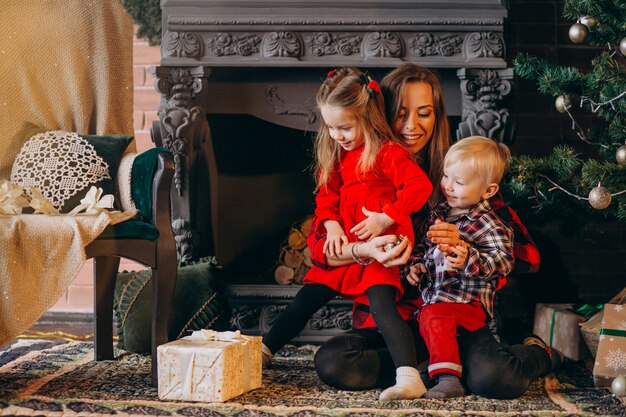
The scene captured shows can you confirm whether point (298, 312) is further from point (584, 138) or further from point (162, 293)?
point (584, 138)

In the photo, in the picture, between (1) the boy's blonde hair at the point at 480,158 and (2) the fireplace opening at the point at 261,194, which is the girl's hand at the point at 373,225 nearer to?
(1) the boy's blonde hair at the point at 480,158

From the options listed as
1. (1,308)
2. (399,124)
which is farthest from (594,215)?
(1,308)

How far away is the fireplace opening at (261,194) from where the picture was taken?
9.63 feet

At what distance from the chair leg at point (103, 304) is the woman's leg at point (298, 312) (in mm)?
467

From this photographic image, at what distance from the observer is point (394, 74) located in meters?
2.17

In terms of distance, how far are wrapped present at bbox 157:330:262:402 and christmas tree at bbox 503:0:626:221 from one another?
0.97 meters

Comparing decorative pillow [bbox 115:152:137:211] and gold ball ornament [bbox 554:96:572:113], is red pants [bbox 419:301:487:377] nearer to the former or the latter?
gold ball ornament [bbox 554:96:572:113]

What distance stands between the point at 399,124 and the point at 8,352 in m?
1.26

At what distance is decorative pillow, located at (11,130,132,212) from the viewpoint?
216 cm

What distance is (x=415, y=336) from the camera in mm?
2010

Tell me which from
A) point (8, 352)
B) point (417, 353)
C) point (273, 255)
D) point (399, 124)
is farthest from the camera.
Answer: point (273, 255)

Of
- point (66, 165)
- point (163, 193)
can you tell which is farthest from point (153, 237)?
point (66, 165)

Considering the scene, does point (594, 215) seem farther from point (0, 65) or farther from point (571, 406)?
point (0, 65)

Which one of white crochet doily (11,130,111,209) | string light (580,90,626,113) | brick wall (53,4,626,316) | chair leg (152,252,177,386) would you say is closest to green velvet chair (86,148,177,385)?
chair leg (152,252,177,386)
